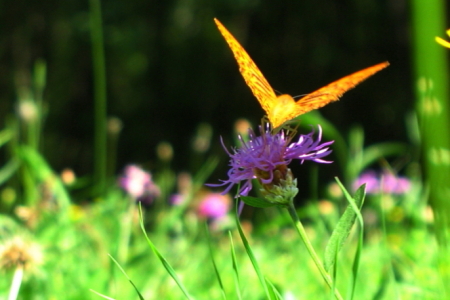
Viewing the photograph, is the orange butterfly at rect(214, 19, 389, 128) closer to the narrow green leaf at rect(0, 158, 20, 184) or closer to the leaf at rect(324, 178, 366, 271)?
the leaf at rect(324, 178, 366, 271)

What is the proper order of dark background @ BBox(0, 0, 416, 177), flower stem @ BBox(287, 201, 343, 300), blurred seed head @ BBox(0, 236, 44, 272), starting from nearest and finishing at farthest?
flower stem @ BBox(287, 201, 343, 300), blurred seed head @ BBox(0, 236, 44, 272), dark background @ BBox(0, 0, 416, 177)

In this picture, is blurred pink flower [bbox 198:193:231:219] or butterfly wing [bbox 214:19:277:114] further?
blurred pink flower [bbox 198:193:231:219]

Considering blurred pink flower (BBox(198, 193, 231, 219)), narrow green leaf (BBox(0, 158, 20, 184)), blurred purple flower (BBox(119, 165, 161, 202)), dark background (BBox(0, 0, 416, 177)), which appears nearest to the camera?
narrow green leaf (BBox(0, 158, 20, 184))

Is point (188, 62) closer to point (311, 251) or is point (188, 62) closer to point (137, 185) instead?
point (137, 185)

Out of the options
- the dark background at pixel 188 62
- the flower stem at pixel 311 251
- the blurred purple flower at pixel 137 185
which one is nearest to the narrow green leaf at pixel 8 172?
the blurred purple flower at pixel 137 185

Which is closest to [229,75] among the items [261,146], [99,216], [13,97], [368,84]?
[368,84]

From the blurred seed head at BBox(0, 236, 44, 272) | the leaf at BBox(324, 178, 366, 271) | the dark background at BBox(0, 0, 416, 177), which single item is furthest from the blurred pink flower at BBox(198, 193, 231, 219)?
the dark background at BBox(0, 0, 416, 177)

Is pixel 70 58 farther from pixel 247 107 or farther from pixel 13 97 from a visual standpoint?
pixel 247 107
